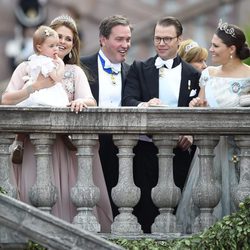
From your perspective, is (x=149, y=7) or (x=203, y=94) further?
(x=149, y=7)

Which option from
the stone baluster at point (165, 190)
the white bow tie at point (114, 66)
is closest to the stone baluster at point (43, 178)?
the stone baluster at point (165, 190)

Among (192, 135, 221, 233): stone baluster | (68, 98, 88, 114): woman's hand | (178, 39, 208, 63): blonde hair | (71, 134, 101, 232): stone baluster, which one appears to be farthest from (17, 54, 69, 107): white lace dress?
(178, 39, 208, 63): blonde hair

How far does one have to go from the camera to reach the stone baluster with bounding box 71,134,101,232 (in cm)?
Result: 1700

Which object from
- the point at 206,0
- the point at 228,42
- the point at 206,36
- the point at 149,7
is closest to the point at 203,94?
the point at 228,42

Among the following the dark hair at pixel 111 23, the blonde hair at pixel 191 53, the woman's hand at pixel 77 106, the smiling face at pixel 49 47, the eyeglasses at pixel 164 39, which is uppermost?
the blonde hair at pixel 191 53

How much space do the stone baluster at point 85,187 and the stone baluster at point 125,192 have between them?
6.2 inches

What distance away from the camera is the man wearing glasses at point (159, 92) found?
57.5ft

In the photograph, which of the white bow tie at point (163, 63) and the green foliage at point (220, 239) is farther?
the white bow tie at point (163, 63)

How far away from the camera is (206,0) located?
56625 millimetres

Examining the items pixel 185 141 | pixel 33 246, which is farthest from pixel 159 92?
pixel 33 246

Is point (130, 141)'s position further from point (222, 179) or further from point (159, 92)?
point (159, 92)

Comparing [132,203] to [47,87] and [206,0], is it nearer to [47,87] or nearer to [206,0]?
[47,87]

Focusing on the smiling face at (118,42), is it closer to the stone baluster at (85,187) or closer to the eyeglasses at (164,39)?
the eyeglasses at (164,39)

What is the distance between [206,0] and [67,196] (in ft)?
130
